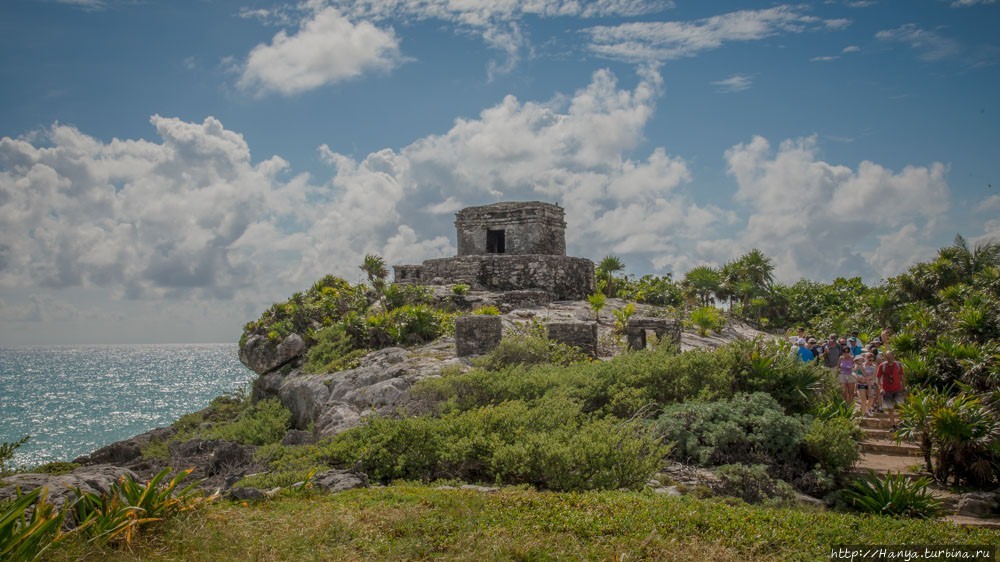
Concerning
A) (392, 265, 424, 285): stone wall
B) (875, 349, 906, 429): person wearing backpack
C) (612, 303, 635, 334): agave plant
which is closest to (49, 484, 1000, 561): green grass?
(875, 349, 906, 429): person wearing backpack

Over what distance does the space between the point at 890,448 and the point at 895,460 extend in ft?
1.62

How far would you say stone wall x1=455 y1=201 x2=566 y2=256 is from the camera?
85.6 ft

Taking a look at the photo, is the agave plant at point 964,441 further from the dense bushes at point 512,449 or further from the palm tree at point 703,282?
the palm tree at point 703,282

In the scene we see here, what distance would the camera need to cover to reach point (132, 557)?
4516mm

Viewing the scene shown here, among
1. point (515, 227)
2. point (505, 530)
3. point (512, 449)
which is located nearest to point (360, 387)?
point (512, 449)

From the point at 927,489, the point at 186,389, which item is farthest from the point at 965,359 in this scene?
the point at 186,389

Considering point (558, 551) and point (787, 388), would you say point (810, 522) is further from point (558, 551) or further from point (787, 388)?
point (787, 388)

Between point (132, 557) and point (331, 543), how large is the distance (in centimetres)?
134

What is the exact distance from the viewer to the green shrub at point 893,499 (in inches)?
322

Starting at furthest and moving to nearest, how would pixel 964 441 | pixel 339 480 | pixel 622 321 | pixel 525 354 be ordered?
pixel 622 321, pixel 525 354, pixel 964 441, pixel 339 480

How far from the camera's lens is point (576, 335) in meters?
15.4

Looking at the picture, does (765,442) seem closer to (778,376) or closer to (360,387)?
(778,376)

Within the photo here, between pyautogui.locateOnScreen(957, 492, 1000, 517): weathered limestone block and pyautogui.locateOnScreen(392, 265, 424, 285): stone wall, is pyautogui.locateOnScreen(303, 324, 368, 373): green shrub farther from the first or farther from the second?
pyautogui.locateOnScreen(957, 492, 1000, 517): weathered limestone block

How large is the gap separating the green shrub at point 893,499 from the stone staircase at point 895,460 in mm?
368
